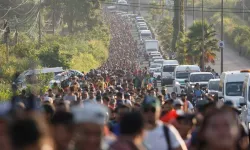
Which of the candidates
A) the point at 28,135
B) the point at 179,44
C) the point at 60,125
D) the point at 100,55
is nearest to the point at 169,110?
the point at 60,125

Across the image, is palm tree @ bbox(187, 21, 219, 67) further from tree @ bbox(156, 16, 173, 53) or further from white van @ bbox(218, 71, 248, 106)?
white van @ bbox(218, 71, 248, 106)

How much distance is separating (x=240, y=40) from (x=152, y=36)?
1165 inches

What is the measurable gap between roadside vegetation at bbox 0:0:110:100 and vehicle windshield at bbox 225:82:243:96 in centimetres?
1135

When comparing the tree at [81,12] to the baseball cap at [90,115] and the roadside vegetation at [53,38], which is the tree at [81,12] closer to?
the roadside vegetation at [53,38]

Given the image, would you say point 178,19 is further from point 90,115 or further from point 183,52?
point 90,115

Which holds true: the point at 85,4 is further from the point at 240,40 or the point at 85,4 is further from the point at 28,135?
the point at 28,135

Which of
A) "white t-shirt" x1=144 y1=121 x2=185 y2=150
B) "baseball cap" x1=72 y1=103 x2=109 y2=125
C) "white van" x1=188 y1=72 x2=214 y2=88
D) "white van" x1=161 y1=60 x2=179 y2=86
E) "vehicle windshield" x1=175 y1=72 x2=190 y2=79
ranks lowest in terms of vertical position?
"white van" x1=161 y1=60 x2=179 y2=86

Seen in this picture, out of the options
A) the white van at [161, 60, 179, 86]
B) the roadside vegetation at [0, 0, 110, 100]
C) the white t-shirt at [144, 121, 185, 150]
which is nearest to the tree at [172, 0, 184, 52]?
the roadside vegetation at [0, 0, 110, 100]

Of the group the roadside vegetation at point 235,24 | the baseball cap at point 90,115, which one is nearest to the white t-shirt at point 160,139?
the baseball cap at point 90,115

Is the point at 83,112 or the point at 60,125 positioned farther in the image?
the point at 60,125

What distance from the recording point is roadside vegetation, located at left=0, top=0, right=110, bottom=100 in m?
56.2

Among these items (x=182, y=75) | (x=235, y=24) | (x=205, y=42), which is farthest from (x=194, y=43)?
(x=235, y=24)

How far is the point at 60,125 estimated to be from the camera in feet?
24.9

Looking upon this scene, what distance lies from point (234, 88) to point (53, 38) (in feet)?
183
